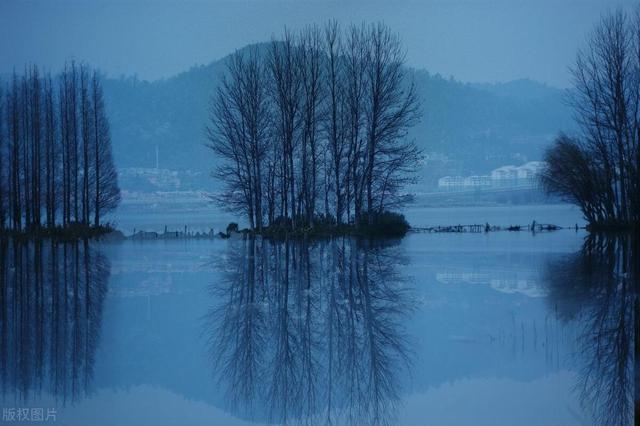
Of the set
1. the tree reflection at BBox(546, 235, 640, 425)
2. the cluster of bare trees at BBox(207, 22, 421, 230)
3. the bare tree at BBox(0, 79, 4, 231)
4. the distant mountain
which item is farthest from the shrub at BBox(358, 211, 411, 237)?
the distant mountain

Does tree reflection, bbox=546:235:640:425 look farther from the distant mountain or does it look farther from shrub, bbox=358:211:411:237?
the distant mountain

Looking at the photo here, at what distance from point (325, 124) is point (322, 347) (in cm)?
2411

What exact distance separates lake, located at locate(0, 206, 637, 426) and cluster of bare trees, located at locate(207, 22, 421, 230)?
1488cm

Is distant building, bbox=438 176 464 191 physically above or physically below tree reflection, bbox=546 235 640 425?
above

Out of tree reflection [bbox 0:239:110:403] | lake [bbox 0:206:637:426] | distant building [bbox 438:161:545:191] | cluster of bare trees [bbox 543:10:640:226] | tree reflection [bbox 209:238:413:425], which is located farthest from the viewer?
distant building [bbox 438:161:545:191]

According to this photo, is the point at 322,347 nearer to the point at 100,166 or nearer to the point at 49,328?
the point at 49,328

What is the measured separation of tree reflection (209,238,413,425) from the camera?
6445mm

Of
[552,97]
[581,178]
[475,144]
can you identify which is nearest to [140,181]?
[475,144]

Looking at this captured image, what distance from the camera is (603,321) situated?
9.57 metres

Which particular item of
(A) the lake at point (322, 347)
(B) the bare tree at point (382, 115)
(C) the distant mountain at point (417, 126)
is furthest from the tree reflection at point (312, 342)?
(C) the distant mountain at point (417, 126)

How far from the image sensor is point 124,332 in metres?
9.52

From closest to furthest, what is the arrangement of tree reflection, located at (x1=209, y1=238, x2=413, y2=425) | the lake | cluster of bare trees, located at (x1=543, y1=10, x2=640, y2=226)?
1. the lake
2. tree reflection, located at (x1=209, y1=238, x2=413, y2=425)
3. cluster of bare trees, located at (x1=543, y1=10, x2=640, y2=226)

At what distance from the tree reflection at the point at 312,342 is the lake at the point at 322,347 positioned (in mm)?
26

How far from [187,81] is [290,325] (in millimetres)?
83646
